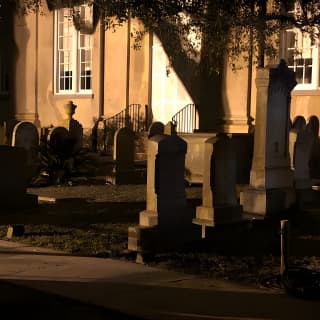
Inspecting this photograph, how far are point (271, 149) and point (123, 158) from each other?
5.65 metres

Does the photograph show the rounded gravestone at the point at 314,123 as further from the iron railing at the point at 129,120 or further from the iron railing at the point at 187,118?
the iron railing at the point at 129,120

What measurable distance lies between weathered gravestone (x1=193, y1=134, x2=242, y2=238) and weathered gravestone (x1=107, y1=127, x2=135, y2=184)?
6712 millimetres

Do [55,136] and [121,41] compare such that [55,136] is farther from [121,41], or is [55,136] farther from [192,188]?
[121,41]

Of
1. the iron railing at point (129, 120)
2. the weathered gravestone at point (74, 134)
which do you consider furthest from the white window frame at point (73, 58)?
the weathered gravestone at point (74, 134)

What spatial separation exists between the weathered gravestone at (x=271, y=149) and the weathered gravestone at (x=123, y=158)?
17.6ft

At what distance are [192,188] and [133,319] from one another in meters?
9.86

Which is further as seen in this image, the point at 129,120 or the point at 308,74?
the point at 129,120

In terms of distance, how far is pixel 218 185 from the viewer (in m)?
10.3

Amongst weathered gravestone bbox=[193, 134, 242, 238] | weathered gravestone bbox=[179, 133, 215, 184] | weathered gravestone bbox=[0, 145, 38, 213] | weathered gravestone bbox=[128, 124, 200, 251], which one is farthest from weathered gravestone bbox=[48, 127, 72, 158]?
weathered gravestone bbox=[128, 124, 200, 251]

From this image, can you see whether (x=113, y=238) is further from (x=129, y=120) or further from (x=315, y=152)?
(x=129, y=120)

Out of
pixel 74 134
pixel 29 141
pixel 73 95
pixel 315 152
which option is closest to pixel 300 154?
pixel 315 152

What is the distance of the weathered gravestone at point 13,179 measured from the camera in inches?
493

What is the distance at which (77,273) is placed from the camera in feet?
25.9

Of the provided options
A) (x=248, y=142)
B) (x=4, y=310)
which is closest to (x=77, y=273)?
(x=4, y=310)
